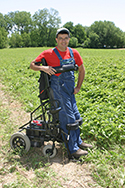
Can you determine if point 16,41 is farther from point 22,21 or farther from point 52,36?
point 22,21

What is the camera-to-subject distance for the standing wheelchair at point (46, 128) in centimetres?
309

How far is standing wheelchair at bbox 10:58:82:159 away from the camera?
3.09 meters

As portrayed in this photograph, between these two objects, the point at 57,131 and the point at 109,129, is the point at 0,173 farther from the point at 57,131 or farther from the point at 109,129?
the point at 109,129

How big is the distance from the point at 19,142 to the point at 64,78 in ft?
5.17

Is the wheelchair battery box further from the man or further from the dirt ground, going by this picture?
the dirt ground

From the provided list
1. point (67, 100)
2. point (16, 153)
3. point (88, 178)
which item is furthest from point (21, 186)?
point (67, 100)

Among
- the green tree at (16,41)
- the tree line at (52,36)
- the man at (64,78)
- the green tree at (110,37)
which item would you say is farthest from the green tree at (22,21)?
the man at (64,78)

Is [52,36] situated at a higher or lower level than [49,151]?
higher

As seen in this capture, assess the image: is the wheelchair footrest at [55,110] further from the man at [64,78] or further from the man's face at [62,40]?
the man's face at [62,40]

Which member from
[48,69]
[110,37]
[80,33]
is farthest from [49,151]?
[80,33]

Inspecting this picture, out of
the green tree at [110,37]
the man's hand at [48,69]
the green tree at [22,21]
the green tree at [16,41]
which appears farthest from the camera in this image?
the green tree at [22,21]

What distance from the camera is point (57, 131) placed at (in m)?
3.20

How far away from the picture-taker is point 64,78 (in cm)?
308

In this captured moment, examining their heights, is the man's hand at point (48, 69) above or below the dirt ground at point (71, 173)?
above
